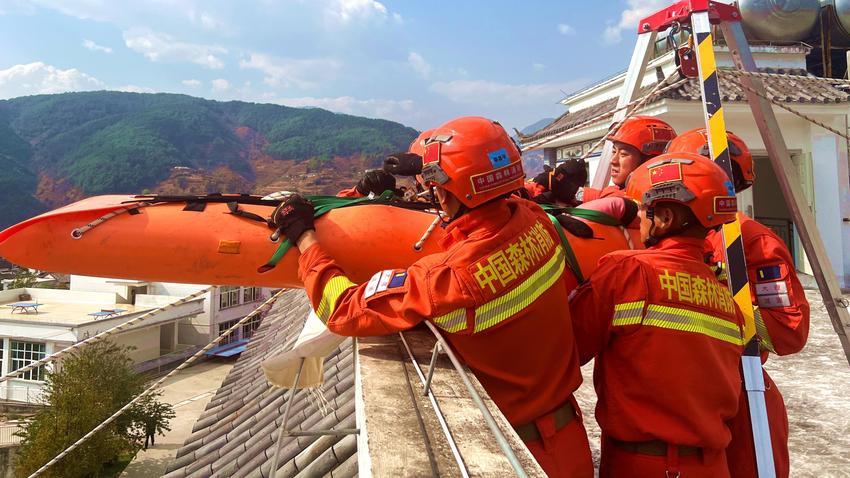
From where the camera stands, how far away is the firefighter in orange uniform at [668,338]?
179 centimetres

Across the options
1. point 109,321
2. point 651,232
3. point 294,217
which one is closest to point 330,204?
point 294,217

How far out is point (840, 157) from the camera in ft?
28.9

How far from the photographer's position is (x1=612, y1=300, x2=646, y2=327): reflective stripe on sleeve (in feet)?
5.98

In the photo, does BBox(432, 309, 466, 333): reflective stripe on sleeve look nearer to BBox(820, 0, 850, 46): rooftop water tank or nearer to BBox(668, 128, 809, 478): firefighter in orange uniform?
BBox(668, 128, 809, 478): firefighter in orange uniform

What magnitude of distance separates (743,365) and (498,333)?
1236mm

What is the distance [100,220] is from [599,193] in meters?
3.10

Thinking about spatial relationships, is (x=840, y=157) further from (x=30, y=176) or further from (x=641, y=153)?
(x=30, y=176)

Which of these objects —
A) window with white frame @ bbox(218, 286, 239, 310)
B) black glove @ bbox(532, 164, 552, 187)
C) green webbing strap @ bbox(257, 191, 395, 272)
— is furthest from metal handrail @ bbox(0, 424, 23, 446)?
black glove @ bbox(532, 164, 552, 187)

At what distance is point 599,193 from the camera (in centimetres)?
375

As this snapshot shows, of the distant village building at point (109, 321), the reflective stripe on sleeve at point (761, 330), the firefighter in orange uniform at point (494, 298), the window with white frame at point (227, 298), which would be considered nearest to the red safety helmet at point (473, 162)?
the firefighter in orange uniform at point (494, 298)

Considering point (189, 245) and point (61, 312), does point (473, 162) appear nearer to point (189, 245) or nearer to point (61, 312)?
point (189, 245)

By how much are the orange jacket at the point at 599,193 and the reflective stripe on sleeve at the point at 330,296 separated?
1821 mm

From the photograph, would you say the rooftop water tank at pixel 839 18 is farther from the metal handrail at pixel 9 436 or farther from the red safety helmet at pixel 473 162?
the metal handrail at pixel 9 436

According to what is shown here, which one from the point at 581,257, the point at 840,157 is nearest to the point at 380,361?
the point at 581,257
